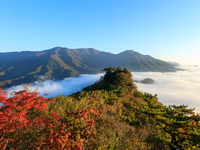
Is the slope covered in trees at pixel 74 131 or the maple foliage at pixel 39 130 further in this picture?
the slope covered in trees at pixel 74 131

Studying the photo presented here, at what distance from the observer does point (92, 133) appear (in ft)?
14.8

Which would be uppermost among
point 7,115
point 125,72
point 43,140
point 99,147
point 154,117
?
point 125,72

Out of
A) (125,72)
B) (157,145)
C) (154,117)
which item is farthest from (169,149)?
(125,72)

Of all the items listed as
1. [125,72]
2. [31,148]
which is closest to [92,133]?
[31,148]

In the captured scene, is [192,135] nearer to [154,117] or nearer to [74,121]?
[154,117]

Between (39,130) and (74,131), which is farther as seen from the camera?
(39,130)

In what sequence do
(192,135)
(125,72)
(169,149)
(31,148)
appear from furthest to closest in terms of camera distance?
(125,72) → (192,135) → (169,149) → (31,148)

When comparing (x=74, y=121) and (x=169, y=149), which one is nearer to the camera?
(x=74, y=121)

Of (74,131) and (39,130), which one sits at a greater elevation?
(74,131)

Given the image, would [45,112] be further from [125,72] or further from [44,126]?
[125,72]

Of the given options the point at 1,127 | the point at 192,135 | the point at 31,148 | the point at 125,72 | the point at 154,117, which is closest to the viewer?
the point at 31,148

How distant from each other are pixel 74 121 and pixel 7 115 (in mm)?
3235

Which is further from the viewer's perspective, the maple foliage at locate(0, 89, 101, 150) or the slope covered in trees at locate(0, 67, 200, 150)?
the slope covered in trees at locate(0, 67, 200, 150)

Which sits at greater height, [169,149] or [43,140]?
[43,140]
